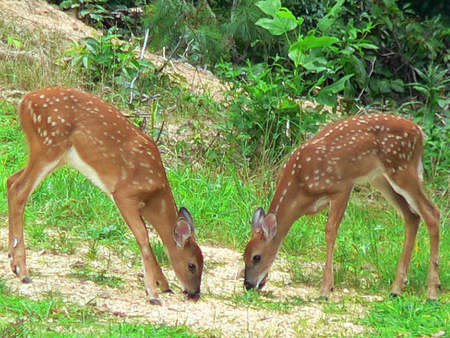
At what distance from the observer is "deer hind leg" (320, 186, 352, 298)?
7.52 metres

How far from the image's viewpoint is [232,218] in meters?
9.15

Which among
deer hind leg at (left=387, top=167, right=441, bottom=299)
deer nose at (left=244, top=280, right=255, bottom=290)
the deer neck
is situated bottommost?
deer nose at (left=244, top=280, right=255, bottom=290)

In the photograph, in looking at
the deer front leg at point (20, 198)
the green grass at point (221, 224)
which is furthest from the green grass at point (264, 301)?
the deer front leg at point (20, 198)

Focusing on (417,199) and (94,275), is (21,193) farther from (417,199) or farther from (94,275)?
(417,199)

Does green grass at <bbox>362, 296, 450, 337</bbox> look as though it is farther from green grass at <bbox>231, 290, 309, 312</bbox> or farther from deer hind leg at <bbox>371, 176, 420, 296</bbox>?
green grass at <bbox>231, 290, 309, 312</bbox>

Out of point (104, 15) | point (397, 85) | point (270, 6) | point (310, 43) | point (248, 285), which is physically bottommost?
point (104, 15)

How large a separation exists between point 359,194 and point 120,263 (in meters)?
4.04

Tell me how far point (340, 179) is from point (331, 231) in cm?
45

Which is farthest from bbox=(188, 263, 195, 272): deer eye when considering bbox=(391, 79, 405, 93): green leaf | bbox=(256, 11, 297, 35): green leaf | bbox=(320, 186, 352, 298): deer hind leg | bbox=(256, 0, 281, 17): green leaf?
bbox=(391, 79, 405, 93): green leaf

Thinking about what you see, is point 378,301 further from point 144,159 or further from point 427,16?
point 427,16

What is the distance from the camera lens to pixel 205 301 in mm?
7086

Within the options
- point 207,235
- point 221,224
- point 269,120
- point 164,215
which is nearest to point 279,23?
point 269,120

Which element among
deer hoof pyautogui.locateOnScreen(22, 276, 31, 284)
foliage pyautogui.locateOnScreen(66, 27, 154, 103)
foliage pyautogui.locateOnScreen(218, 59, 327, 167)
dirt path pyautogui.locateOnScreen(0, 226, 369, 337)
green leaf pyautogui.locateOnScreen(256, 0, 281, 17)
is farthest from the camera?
foliage pyautogui.locateOnScreen(66, 27, 154, 103)

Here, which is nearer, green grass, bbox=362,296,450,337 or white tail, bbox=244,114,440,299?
green grass, bbox=362,296,450,337
